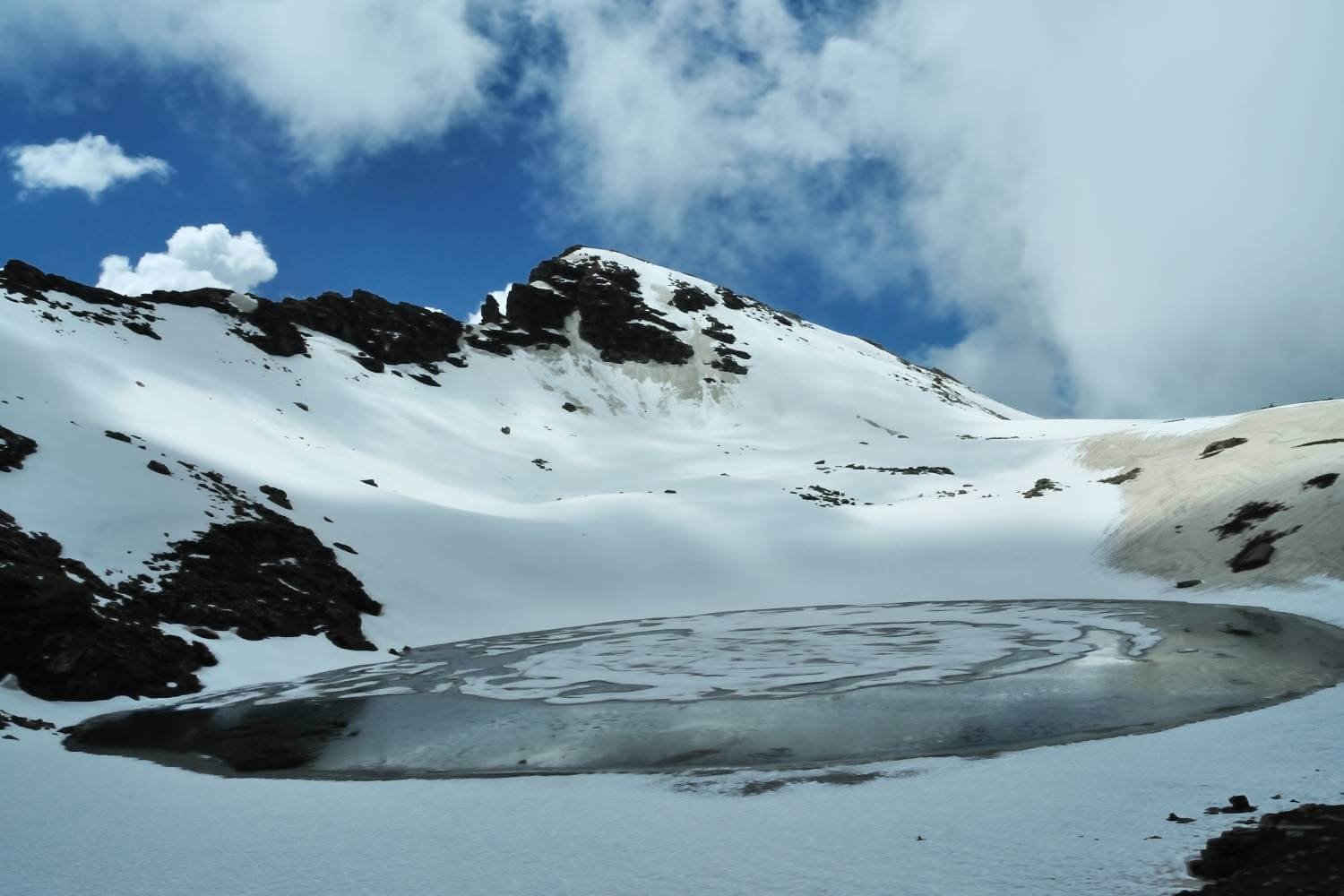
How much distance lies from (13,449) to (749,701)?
90.3 feet

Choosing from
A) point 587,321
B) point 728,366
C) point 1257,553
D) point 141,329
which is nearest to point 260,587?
point 1257,553

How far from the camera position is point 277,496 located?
3466 centimetres

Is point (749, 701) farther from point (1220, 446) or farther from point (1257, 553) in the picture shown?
point (1220, 446)

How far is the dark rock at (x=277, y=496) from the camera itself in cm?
3416

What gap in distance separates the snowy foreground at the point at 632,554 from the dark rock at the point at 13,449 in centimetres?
55

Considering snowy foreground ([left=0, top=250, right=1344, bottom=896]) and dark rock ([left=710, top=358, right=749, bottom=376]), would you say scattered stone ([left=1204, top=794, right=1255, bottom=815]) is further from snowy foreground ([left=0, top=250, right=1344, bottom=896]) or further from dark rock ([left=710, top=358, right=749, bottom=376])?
dark rock ([left=710, top=358, right=749, bottom=376])

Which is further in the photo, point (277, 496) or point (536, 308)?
point (536, 308)

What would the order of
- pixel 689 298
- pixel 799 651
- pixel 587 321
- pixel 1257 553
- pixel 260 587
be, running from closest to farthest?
pixel 799 651 → pixel 260 587 → pixel 1257 553 → pixel 587 321 → pixel 689 298

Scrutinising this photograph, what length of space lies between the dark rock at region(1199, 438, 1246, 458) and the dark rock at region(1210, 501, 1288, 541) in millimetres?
9605

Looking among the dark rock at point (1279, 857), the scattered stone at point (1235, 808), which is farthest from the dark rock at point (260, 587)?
the dark rock at point (1279, 857)

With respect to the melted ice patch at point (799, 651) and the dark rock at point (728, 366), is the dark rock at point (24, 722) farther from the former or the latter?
the dark rock at point (728, 366)

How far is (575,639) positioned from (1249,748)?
69.6 ft

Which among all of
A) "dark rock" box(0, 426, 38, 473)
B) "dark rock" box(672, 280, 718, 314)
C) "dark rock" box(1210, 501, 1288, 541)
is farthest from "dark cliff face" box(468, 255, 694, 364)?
"dark rock" box(1210, 501, 1288, 541)

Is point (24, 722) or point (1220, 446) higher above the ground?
point (1220, 446)
